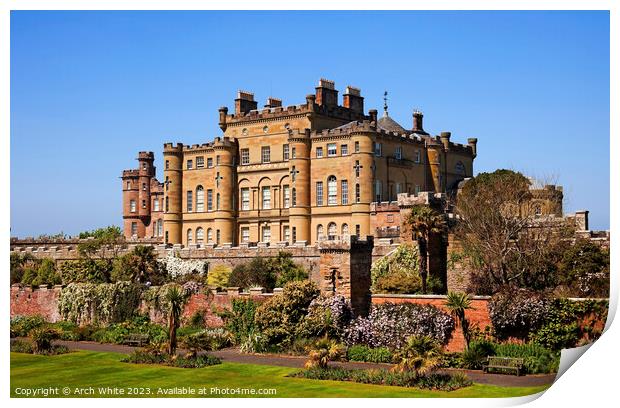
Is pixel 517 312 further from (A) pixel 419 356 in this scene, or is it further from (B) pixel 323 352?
(B) pixel 323 352

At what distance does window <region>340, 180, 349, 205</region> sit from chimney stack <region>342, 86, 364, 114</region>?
8.48 meters

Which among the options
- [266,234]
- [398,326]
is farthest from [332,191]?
[398,326]

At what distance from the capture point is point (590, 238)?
3825 centimetres

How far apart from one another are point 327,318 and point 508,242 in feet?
33.0

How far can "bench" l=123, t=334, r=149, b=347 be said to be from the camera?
1409 inches

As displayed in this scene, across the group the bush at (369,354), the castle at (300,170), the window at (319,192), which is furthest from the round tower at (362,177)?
the bush at (369,354)

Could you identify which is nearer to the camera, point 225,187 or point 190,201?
point 225,187

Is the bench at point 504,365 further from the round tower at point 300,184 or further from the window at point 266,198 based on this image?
the window at point 266,198

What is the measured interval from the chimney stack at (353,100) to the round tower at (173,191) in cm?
1151

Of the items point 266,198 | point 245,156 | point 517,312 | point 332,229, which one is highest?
point 245,156

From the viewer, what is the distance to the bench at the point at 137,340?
117 feet

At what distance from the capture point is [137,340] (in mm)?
35969

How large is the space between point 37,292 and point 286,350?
17342 millimetres
